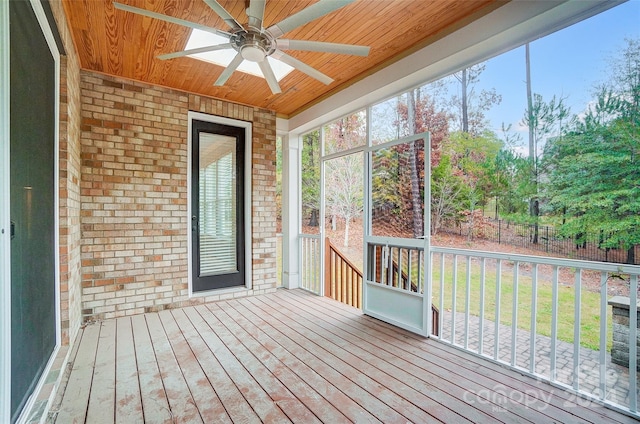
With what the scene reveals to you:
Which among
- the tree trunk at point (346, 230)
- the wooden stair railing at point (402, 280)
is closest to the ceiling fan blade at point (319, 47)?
the wooden stair railing at point (402, 280)

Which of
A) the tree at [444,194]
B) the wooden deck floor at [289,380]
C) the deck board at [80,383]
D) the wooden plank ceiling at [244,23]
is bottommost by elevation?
the wooden deck floor at [289,380]

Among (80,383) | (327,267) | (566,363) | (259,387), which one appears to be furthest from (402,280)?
(80,383)

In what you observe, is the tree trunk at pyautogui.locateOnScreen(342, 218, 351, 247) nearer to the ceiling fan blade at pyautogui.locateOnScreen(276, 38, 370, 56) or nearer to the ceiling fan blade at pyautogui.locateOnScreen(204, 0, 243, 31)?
the ceiling fan blade at pyautogui.locateOnScreen(276, 38, 370, 56)

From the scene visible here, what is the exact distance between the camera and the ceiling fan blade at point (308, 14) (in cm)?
155

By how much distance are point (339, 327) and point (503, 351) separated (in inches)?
58.8

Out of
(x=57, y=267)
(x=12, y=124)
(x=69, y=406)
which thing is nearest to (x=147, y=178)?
(x=57, y=267)

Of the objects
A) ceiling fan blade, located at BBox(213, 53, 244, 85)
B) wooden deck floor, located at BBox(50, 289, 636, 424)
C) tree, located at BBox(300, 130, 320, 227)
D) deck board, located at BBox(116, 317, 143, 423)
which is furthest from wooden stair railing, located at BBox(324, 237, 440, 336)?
ceiling fan blade, located at BBox(213, 53, 244, 85)

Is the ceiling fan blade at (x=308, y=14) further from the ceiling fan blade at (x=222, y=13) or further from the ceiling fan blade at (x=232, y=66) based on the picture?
the ceiling fan blade at (x=232, y=66)

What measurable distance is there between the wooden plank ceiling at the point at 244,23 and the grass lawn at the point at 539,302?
2.06 m

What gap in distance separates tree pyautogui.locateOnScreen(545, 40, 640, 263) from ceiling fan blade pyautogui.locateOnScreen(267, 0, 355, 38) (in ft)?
5.64

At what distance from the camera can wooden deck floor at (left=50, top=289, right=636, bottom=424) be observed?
173cm

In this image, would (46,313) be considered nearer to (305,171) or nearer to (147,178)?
(147,178)

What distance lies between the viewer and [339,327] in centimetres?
305

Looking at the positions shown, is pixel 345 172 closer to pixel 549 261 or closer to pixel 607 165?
pixel 549 261
